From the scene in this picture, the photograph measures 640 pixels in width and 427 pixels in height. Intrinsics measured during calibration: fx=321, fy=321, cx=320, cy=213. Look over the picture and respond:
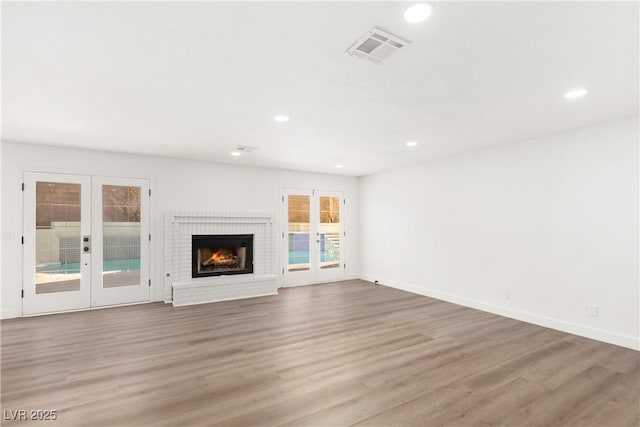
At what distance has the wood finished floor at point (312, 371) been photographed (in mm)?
2299

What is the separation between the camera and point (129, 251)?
17.8ft

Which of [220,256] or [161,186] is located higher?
[161,186]

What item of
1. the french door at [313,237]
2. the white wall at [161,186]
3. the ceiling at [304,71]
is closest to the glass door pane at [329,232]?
the french door at [313,237]

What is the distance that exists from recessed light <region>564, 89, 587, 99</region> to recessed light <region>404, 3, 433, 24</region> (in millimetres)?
2002

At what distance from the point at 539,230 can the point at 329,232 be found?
13.8 ft

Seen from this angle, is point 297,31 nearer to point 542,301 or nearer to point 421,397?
point 421,397

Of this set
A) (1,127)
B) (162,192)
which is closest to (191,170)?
(162,192)

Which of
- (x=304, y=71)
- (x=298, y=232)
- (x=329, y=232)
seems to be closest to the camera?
(x=304, y=71)

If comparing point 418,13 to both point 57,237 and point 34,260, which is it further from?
point 34,260

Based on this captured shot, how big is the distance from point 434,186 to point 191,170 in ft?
14.9

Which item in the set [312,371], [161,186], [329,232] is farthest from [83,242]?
[329,232]

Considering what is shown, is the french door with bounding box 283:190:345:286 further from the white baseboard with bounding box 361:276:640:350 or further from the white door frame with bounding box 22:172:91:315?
the white door frame with bounding box 22:172:91:315

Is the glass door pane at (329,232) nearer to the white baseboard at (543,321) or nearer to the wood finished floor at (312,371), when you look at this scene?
the white baseboard at (543,321)

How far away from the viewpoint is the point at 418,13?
1.82 m
